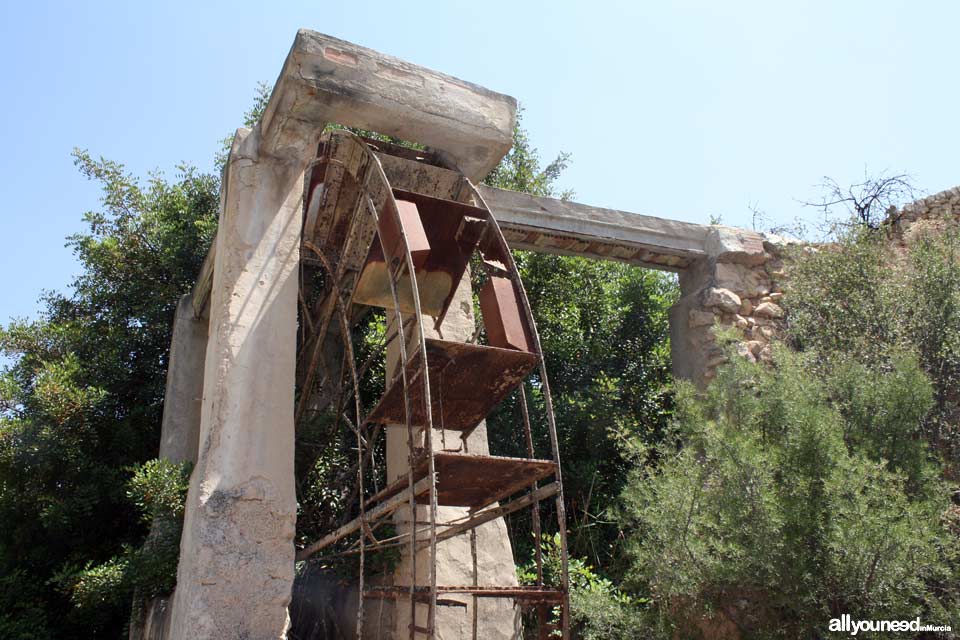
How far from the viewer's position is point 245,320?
4.66 meters

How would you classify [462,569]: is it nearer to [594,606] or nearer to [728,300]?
[594,606]

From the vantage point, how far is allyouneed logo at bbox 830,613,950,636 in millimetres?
4352

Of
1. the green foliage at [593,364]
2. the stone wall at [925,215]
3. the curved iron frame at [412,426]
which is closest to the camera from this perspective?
the curved iron frame at [412,426]

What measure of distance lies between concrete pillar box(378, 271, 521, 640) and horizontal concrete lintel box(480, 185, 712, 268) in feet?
6.69

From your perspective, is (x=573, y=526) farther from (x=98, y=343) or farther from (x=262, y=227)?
(x=98, y=343)

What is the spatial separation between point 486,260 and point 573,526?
139 inches

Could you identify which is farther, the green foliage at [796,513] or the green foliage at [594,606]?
the green foliage at [594,606]

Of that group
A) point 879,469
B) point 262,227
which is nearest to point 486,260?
point 262,227

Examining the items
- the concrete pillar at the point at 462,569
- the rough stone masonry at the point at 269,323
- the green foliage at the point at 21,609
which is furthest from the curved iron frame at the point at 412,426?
the green foliage at the point at 21,609

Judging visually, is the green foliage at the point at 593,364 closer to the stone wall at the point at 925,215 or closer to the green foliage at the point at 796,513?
the green foliage at the point at 796,513

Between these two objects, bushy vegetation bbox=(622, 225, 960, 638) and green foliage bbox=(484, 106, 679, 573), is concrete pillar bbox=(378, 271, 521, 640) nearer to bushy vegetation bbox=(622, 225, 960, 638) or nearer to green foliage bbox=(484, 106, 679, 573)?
bushy vegetation bbox=(622, 225, 960, 638)

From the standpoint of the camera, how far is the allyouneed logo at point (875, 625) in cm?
435

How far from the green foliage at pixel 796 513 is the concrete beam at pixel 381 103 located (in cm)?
245

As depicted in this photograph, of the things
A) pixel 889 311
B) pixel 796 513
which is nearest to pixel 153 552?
pixel 796 513
